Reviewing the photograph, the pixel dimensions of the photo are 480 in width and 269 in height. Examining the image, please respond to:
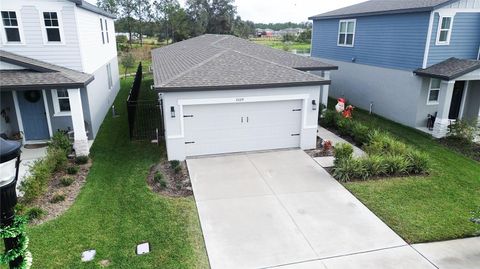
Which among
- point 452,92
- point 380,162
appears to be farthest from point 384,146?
point 452,92

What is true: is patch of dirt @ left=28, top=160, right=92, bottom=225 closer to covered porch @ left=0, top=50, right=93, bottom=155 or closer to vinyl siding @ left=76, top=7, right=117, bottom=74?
covered porch @ left=0, top=50, right=93, bottom=155

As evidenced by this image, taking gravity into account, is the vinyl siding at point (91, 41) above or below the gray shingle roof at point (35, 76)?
above

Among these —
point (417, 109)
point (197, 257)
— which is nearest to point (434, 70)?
point (417, 109)

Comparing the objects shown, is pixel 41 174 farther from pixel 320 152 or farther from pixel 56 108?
pixel 320 152


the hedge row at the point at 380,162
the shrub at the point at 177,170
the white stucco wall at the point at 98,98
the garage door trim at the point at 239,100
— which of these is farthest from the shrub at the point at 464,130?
the white stucco wall at the point at 98,98

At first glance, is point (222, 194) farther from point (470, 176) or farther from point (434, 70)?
point (434, 70)

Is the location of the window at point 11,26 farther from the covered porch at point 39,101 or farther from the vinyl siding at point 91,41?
the vinyl siding at point 91,41

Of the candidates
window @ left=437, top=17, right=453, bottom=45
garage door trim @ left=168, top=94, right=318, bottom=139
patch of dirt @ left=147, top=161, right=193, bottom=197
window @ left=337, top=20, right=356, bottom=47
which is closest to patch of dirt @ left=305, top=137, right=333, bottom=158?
garage door trim @ left=168, top=94, right=318, bottom=139
